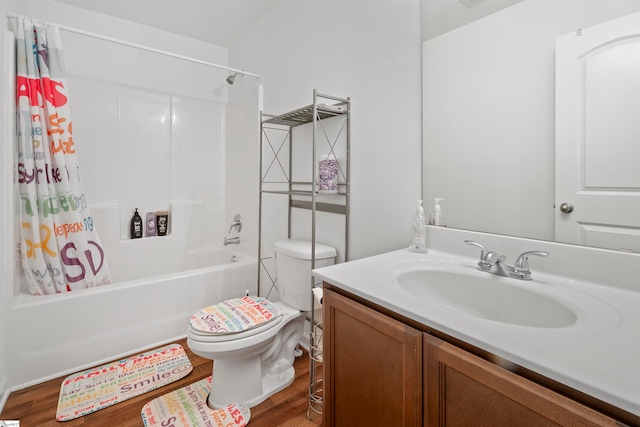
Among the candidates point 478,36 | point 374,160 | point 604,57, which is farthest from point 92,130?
point 604,57

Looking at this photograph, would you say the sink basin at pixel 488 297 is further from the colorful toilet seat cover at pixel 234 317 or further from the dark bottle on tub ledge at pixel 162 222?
the dark bottle on tub ledge at pixel 162 222

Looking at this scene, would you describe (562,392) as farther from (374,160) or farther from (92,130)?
(92,130)

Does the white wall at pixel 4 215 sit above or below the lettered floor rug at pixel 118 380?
above

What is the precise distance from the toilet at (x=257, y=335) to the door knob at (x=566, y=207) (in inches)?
41.4

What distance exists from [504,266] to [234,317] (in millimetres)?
1168

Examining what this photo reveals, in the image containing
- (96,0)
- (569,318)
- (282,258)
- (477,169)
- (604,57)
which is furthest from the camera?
(96,0)

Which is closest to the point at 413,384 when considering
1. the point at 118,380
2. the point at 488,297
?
the point at 488,297

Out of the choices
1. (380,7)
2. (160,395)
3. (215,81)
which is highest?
(215,81)

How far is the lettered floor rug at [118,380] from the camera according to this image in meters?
1.45

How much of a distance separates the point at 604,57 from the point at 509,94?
247 mm

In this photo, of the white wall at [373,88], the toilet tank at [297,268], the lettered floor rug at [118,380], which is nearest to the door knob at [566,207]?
the white wall at [373,88]

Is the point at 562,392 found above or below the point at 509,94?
below

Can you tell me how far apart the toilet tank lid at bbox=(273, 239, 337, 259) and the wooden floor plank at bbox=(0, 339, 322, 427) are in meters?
0.71

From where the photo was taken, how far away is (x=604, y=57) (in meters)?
0.87
